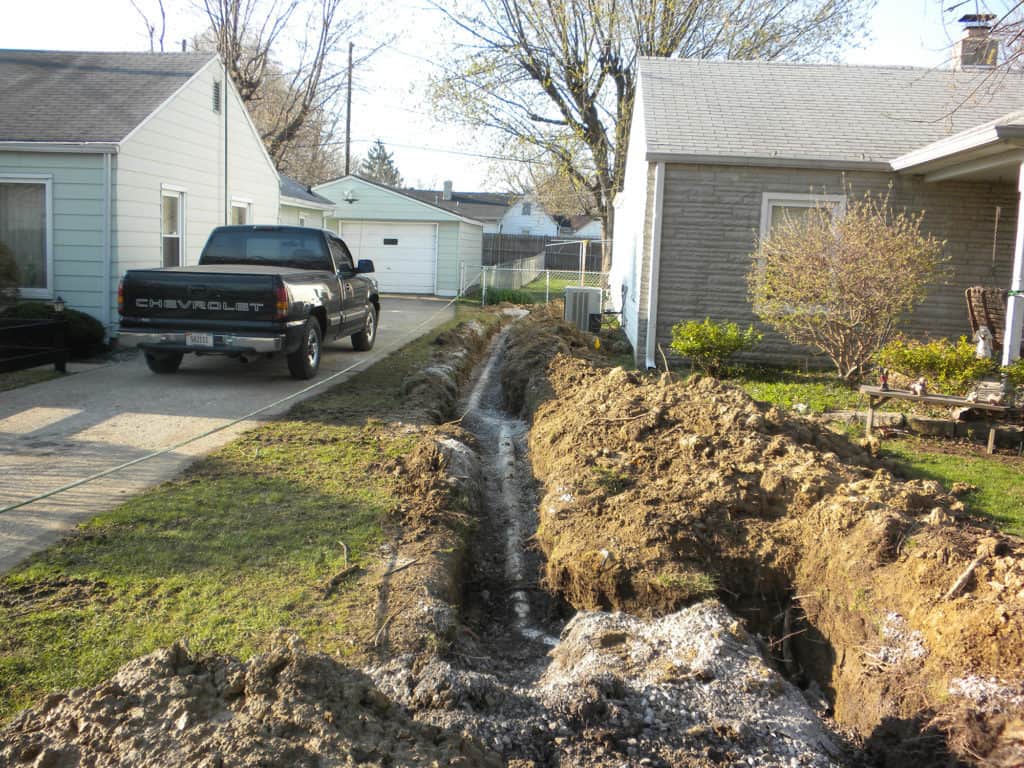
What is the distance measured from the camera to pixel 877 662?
4367 millimetres

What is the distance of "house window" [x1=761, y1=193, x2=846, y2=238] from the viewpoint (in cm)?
1366

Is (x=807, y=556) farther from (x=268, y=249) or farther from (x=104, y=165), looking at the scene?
(x=104, y=165)

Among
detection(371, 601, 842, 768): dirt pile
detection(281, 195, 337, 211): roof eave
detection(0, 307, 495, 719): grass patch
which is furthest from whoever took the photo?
detection(281, 195, 337, 211): roof eave

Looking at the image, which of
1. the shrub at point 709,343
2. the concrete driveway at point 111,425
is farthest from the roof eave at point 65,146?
the shrub at point 709,343

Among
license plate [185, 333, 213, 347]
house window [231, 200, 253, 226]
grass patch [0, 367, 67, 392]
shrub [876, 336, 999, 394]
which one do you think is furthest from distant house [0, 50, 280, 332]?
shrub [876, 336, 999, 394]

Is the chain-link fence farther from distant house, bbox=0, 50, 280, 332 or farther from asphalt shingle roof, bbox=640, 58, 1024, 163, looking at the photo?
distant house, bbox=0, 50, 280, 332

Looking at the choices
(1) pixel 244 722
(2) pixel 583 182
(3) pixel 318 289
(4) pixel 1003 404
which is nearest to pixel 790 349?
(4) pixel 1003 404

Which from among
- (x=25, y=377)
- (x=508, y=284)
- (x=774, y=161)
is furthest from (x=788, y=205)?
A: (x=508, y=284)

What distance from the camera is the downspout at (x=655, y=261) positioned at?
13.7 meters

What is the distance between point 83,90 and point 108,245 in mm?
3599

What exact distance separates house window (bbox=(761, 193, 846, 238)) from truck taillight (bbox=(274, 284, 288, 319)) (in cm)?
727

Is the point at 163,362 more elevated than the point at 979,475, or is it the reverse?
the point at 163,362

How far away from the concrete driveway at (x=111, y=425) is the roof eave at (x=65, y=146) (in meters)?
3.23

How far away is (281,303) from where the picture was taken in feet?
35.1
